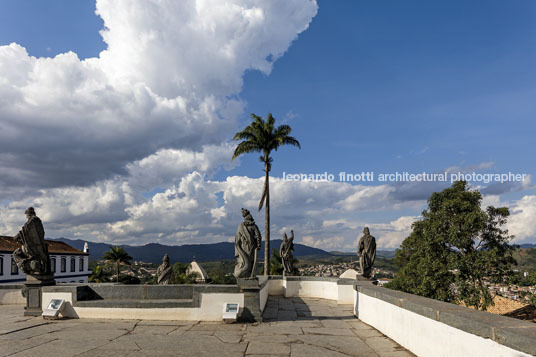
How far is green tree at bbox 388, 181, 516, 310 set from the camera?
19.1 m

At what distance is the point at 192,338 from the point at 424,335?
4.48 meters

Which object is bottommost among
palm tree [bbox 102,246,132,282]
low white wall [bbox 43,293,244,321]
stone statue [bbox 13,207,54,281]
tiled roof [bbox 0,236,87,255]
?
palm tree [bbox 102,246,132,282]

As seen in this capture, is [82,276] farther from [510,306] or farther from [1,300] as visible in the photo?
[510,306]

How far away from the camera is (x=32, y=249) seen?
966 cm

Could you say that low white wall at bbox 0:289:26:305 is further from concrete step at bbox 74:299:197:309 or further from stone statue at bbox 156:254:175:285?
concrete step at bbox 74:299:197:309

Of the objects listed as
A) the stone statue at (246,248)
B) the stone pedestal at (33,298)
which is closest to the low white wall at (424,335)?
the stone statue at (246,248)

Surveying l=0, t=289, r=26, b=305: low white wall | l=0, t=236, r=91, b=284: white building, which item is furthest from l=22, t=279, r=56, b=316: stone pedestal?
l=0, t=236, r=91, b=284: white building

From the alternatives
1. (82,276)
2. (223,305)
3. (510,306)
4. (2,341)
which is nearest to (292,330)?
(223,305)

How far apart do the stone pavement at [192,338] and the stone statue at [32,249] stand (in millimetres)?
1243

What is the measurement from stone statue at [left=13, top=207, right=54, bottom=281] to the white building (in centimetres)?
3492

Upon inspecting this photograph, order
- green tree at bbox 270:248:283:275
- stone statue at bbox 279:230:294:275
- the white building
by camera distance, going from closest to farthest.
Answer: stone statue at bbox 279:230:294:275 → green tree at bbox 270:248:283:275 → the white building

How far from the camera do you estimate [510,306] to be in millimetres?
27172

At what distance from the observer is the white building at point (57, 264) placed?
4000 centimetres

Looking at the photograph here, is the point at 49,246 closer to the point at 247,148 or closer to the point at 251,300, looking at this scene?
the point at 247,148
